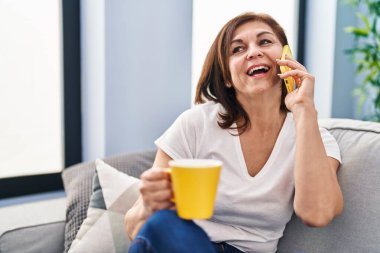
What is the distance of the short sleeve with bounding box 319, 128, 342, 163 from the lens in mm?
1148

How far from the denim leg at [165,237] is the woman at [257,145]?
0.17m

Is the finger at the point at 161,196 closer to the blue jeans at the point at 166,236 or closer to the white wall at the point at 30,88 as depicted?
the blue jeans at the point at 166,236

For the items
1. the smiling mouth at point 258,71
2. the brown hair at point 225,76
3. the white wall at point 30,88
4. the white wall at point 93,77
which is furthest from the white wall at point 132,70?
the smiling mouth at point 258,71

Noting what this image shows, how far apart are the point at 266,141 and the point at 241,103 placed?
16 cm

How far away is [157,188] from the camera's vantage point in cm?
71

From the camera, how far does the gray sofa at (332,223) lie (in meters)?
1.07

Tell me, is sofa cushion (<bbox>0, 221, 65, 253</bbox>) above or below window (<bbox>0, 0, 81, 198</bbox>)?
below

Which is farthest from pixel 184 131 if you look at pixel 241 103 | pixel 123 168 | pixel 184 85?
pixel 184 85

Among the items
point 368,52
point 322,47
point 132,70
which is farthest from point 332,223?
point 322,47

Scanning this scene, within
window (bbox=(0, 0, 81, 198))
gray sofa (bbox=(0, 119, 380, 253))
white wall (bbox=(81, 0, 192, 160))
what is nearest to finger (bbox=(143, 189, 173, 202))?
gray sofa (bbox=(0, 119, 380, 253))

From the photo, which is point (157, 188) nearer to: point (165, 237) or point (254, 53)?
point (165, 237)

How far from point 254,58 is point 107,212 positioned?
659mm

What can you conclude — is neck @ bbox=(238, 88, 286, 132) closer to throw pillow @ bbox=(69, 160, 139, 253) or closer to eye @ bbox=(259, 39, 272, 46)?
eye @ bbox=(259, 39, 272, 46)

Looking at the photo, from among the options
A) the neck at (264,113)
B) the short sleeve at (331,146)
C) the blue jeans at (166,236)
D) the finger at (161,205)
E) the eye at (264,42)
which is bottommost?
the blue jeans at (166,236)
